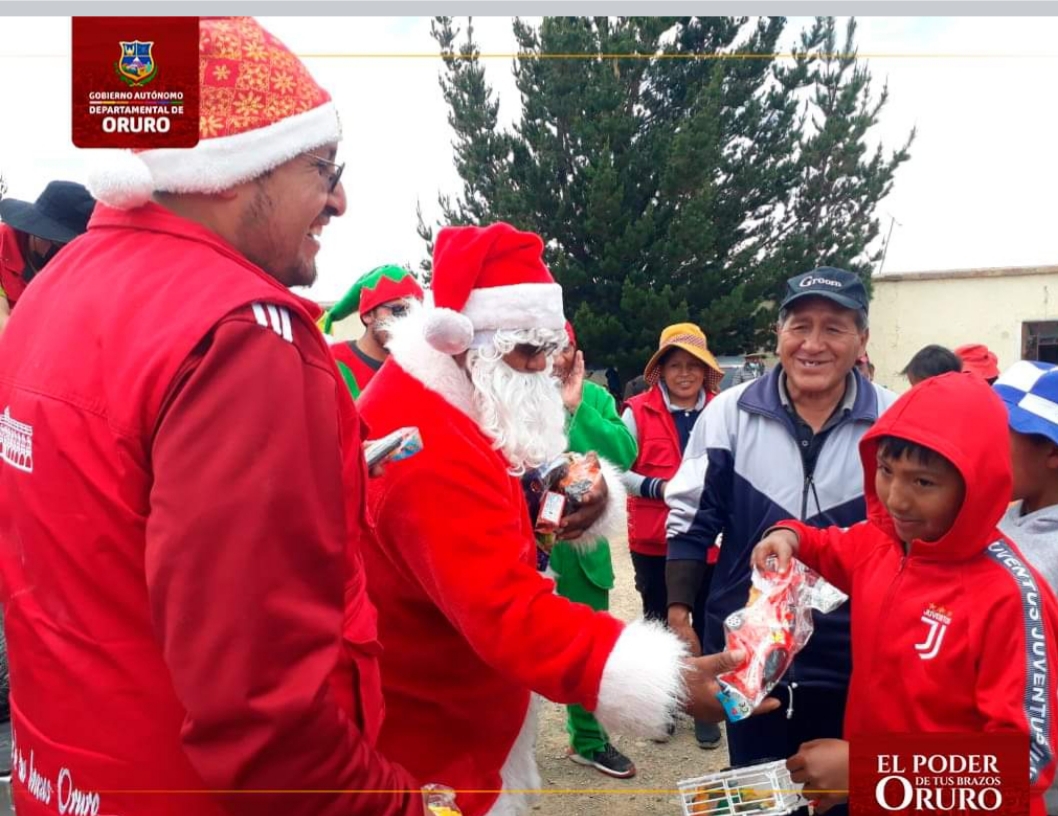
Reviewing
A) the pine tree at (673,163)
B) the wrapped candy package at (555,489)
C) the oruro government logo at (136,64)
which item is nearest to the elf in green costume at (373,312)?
the pine tree at (673,163)

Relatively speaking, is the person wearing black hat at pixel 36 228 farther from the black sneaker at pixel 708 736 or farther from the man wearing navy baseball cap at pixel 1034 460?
the black sneaker at pixel 708 736

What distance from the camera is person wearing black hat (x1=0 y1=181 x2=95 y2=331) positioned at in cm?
206

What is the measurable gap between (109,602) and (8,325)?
446mm

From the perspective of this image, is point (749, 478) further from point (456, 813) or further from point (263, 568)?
point (263, 568)

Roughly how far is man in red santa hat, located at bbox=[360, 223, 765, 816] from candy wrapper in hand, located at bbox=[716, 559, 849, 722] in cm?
6

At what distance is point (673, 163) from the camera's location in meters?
2.59

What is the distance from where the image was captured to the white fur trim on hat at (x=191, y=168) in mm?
1046

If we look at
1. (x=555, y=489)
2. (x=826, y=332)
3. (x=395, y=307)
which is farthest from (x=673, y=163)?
(x=395, y=307)

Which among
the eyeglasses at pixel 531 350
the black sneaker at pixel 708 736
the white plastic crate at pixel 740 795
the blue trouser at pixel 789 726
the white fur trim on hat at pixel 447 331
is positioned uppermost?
the white fur trim on hat at pixel 447 331

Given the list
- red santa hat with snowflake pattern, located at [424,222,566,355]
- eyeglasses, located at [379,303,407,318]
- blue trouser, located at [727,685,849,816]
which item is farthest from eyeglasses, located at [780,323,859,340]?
eyeglasses, located at [379,303,407,318]

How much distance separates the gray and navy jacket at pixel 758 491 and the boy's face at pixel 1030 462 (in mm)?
346

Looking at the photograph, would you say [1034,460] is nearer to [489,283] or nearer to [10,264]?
[489,283]

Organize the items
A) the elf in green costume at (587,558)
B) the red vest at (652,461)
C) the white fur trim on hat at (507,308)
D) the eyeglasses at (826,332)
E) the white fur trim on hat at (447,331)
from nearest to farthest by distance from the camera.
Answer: the white fur trim on hat at (447,331), the white fur trim on hat at (507,308), the eyeglasses at (826,332), the elf in green costume at (587,558), the red vest at (652,461)

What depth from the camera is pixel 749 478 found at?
229 centimetres
